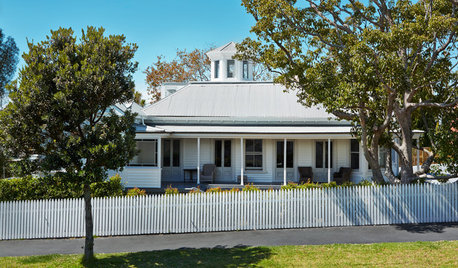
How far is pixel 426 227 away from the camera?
11.8m

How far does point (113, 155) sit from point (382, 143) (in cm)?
1047

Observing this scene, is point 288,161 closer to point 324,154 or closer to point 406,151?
point 324,154

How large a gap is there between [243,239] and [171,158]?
10904 mm

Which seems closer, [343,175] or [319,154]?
[343,175]

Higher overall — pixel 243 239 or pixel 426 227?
pixel 426 227

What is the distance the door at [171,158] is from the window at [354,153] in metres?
9.20

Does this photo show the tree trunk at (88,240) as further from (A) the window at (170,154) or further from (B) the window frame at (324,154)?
(B) the window frame at (324,154)

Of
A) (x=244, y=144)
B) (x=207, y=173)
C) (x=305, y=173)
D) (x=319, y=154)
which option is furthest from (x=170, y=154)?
(x=319, y=154)

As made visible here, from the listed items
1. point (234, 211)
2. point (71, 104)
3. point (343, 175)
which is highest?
point (71, 104)

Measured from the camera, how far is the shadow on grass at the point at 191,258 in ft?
29.1

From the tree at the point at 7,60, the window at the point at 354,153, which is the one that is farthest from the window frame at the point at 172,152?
the tree at the point at 7,60

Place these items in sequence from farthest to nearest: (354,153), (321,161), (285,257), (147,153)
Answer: (321,161) < (354,153) < (147,153) < (285,257)

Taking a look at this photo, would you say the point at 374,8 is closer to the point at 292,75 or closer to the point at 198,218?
the point at 292,75

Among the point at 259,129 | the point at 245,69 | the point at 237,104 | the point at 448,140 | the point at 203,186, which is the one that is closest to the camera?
the point at 448,140
